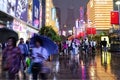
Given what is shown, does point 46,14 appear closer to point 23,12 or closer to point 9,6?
point 23,12

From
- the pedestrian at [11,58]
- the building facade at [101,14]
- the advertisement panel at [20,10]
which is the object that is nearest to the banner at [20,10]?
the advertisement panel at [20,10]

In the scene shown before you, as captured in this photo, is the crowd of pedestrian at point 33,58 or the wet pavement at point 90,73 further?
the wet pavement at point 90,73

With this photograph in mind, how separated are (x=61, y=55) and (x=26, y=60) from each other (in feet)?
68.0

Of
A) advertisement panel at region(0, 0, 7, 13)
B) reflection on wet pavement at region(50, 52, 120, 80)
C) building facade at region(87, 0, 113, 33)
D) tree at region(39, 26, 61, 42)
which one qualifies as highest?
building facade at region(87, 0, 113, 33)

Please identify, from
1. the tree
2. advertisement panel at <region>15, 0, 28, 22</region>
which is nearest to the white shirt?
the tree

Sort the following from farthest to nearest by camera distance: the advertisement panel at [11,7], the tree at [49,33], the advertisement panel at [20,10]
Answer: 1. the advertisement panel at [20,10]
2. the tree at [49,33]
3. the advertisement panel at [11,7]

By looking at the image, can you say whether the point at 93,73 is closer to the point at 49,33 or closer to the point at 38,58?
the point at 38,58

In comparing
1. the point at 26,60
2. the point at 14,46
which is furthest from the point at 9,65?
the point at 26,60

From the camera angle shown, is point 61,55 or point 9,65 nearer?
point 9,65

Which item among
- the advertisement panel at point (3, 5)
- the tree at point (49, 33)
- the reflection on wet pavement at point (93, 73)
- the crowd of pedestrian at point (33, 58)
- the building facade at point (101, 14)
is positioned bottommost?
the reflection on wet pavement at point (93, 73)

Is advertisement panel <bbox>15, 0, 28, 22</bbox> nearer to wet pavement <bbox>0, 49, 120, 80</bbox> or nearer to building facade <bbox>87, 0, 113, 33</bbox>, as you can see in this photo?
wet pavement <bbox>0, 49, 120, 80</bbox>

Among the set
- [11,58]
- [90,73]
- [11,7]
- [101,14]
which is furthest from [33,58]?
[101,14]

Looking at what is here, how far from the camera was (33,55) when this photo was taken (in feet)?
36.4

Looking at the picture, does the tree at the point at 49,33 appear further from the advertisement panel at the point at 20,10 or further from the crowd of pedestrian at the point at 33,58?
the crowd of pedestrian at the point at 33,58
